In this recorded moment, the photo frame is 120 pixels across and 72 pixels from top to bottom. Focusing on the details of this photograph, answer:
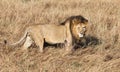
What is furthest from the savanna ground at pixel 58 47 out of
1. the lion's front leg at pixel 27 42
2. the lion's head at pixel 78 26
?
the lion's head at pixel 78 26

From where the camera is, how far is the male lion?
6.21 meters

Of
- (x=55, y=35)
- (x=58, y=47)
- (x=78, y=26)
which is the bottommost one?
(x=58, y=47)

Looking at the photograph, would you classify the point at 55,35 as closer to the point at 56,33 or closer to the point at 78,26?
the point at 56,33

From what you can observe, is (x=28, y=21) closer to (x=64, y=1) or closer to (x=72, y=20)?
(x=72, y=20)

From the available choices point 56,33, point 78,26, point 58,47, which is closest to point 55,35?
point 56,33

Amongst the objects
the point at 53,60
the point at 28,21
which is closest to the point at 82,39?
the point at 53,60

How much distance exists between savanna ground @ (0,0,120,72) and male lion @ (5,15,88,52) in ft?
0.49

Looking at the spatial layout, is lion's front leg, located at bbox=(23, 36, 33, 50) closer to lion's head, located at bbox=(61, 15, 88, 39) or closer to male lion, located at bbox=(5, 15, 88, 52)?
male lion, located at bbox=(5, 15, 88, 52)

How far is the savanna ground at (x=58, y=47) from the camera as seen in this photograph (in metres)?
5.58

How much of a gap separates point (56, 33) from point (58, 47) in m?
0.28

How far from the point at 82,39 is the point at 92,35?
828mm

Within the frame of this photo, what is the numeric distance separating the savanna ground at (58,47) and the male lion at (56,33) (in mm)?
150

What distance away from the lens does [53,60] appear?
5.82m

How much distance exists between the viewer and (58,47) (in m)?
6.46
